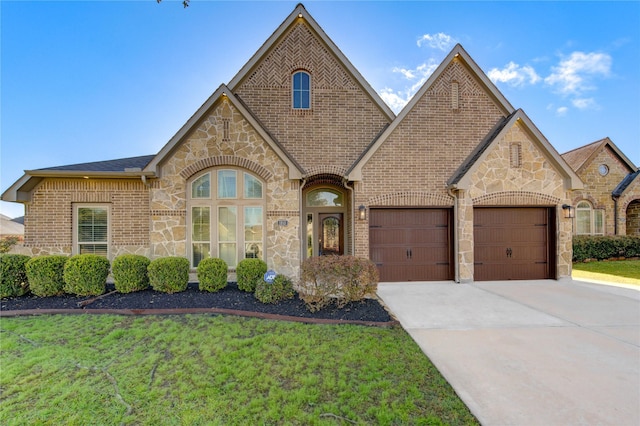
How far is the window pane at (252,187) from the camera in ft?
27.0

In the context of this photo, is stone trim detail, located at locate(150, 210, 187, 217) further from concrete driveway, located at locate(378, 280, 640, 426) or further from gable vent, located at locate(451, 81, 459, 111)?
gable vent, located at locate(451, 81, 459, 111)

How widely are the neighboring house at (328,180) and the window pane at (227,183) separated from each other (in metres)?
0.03

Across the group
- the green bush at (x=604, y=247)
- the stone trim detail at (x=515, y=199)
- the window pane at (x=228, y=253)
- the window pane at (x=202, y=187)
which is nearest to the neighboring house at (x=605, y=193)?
the green bush at (x=604, y=247)

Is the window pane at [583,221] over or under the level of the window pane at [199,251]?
over

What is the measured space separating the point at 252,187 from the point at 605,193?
62.2 ft

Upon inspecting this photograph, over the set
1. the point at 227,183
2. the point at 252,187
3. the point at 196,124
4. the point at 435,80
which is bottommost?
the point at 252,187

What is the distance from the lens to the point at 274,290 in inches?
246

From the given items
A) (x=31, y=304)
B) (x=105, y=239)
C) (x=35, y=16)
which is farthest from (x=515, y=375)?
(x=35, y=16)

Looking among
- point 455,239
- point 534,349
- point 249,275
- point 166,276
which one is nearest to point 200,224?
point 166,276

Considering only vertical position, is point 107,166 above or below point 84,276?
above

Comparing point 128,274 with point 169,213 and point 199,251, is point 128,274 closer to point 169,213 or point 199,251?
point 199,251

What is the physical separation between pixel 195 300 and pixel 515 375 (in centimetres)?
604

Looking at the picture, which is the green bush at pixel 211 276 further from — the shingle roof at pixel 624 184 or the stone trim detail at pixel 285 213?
the shingle roof at pixel 624 184

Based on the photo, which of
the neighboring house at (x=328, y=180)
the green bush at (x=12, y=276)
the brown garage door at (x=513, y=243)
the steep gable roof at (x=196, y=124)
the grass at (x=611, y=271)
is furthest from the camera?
the grass at (x=611, y=271)
